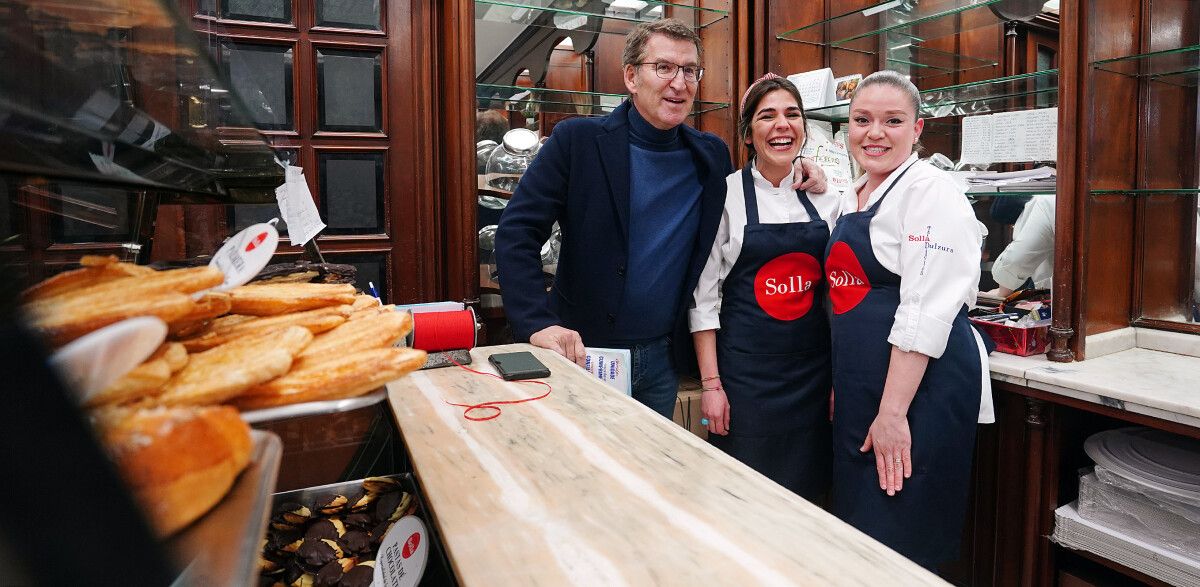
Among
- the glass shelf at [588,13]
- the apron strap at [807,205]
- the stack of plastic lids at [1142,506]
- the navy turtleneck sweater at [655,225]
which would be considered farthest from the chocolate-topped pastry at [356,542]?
the glass shelf at [588,13]

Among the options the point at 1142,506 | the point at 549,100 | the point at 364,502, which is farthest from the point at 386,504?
the point at 549,100

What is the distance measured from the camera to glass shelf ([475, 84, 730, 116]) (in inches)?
108

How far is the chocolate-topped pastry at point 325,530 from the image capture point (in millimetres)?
1199

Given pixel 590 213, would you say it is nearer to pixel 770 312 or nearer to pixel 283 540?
pixel 770 312

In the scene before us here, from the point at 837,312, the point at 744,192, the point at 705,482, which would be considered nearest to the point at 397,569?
the point at 705,482

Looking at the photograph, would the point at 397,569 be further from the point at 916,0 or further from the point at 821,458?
the point at 916,0

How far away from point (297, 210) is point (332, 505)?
57cm

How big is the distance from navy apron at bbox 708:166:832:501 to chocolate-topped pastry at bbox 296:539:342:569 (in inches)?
55.0

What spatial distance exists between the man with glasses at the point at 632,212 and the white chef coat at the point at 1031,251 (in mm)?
711

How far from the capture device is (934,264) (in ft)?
5.79

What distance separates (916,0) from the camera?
8.77ft

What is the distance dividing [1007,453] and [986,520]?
230mm

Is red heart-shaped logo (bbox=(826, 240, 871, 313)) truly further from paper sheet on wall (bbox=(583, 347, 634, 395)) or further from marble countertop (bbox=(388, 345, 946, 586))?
marble countertop (bbox=(388, 345, 946, 586))

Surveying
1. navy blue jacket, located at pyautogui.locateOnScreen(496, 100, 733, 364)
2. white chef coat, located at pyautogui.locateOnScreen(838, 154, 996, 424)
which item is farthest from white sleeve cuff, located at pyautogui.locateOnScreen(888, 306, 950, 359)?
navy blue jacket, located at pyautogui.locateOnScreen(496, 100, 733, 364)
